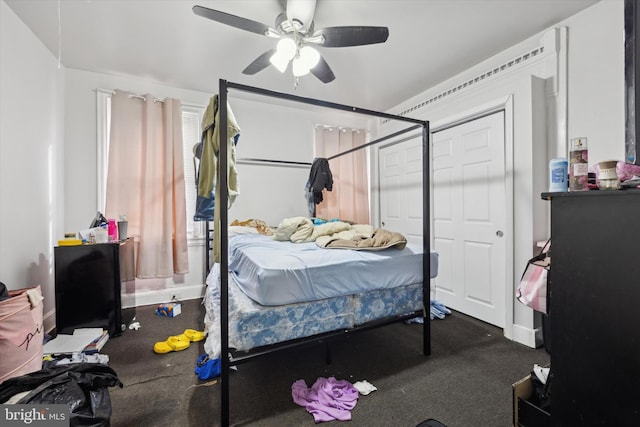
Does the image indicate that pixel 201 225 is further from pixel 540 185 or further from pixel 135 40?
pixel 540 185

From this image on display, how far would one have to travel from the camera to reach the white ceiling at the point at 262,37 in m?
2.01

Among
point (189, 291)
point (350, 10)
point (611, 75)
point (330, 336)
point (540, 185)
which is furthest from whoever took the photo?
point (189, 291)

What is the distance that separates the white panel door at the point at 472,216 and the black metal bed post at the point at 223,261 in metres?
2.36

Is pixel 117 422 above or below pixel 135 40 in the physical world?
below

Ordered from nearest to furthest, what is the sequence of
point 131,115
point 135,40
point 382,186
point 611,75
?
point 611,75 → point 135,40 → point 131,115 → point 382,186

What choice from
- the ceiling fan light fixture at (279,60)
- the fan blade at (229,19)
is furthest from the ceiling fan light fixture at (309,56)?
the fan blade at (229,19)

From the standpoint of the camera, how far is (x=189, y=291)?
3.37m

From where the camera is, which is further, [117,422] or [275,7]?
[275,7]

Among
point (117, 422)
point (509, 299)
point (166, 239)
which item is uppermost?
point (166, 239)

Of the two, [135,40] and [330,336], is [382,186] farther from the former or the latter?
[135,40]

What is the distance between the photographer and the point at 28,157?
224 cm

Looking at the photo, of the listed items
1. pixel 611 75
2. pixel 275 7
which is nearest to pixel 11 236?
pixel 275 7

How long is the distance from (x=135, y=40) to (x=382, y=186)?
320 cm

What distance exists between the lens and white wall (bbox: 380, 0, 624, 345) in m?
1.92
